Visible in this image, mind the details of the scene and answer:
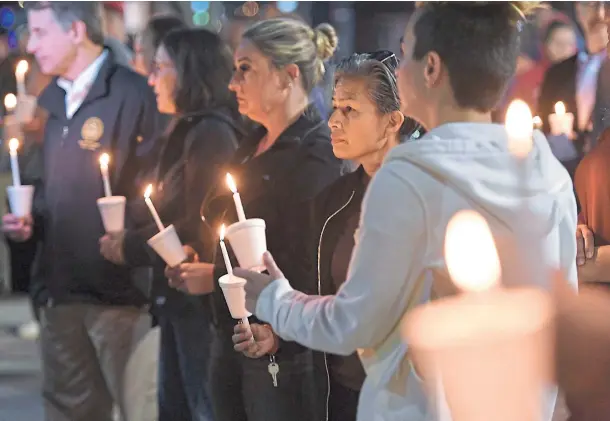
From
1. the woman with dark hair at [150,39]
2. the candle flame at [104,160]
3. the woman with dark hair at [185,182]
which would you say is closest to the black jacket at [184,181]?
the woman with dark hair at [185,182]

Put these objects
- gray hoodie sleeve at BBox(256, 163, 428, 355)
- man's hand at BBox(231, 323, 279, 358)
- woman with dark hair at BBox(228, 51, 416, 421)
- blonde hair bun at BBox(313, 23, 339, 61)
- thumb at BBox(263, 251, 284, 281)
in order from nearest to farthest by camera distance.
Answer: gray hoodie sleeve at BBox(256, 163, 428, 355)
thumb at BBox(263, 251, 284, 281)
woman with dark hair at BBox(228, 51, 416, 421)
man's hand at BBox(231, 323, 279, 358)
blonde hair bun at BBox(313, 23, 339, 61)

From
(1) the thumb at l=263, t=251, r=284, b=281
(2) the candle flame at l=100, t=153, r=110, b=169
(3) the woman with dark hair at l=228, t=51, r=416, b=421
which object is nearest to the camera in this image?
(1) the thumb at l=263, t=251, r=284, b=281

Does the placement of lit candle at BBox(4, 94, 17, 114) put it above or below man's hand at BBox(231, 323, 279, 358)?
above

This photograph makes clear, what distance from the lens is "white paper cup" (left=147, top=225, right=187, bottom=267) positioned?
2.24m

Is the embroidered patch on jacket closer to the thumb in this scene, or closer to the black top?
the black top

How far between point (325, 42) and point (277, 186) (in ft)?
1.31

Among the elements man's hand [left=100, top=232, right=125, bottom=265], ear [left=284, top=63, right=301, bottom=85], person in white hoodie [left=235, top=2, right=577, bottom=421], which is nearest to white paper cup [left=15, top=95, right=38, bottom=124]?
man's hand [left=100, top=232, right=125, bottom=265]

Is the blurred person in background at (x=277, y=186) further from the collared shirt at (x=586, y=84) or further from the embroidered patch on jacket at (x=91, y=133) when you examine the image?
the collared shirt at (x=586, y=84)

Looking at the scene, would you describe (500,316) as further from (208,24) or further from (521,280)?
(208,24)

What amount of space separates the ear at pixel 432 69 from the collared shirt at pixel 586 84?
47.0 inches

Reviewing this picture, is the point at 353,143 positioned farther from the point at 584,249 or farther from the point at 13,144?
the point at 13,144

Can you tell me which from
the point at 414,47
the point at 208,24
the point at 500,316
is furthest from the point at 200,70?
the point at 500,316

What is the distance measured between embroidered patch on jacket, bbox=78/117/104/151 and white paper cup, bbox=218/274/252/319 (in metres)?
0.87

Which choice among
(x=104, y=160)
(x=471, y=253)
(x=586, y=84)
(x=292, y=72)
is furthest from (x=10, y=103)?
(x=586, y=84)
